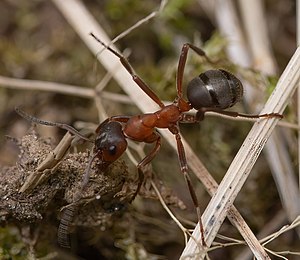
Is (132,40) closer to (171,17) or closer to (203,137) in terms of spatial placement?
(171,17)

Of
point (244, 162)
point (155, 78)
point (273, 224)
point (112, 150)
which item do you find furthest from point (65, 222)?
point (155, 78)

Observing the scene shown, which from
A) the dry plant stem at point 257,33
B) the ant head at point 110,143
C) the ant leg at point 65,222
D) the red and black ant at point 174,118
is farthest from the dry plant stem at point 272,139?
the ant leg at point 65,222

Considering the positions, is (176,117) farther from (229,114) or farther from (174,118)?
(229,114)

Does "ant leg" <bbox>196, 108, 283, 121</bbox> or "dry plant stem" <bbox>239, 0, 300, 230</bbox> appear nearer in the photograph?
"ant leg" <bbox>196, 108, 283, 121</bbox>

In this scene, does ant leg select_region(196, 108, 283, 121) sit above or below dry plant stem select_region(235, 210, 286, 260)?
above

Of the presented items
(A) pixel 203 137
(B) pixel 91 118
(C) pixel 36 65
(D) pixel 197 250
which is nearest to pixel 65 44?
(C) pixel 36 65

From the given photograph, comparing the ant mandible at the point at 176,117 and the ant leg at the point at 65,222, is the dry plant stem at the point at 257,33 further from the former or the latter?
the ant leg at the point at 65,222

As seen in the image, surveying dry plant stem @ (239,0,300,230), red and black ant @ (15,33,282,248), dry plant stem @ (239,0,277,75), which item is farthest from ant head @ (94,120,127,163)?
dry plant stem @ (239,0,277,75)

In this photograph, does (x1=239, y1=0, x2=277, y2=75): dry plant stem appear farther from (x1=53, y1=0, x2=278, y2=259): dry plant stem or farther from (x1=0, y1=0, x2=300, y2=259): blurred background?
(x1=53, y1=0, x2=278, y2=259): dry plant stem
